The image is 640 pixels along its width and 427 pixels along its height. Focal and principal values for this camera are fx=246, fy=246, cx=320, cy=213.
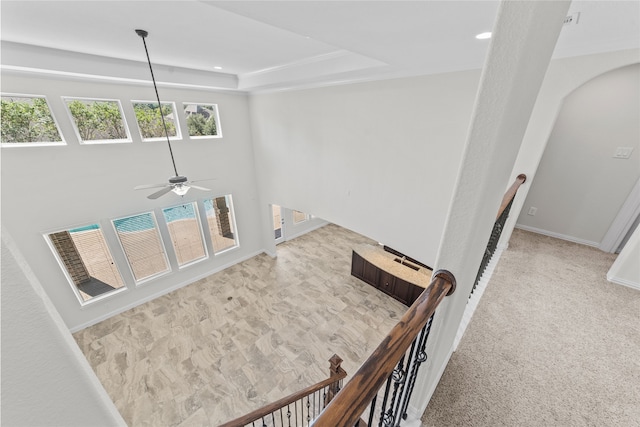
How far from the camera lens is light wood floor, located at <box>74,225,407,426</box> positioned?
13.0 ft

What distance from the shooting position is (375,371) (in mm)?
808

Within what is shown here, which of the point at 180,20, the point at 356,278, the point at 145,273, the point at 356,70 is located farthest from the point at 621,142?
the point at 145,273

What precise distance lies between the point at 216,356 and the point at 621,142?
734 cm

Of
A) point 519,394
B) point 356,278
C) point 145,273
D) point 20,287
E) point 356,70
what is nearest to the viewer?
point 20,287

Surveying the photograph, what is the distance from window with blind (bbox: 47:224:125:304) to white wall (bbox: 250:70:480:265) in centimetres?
403

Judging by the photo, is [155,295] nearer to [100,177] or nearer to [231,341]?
[231,341]

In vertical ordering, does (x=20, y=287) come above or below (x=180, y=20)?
below

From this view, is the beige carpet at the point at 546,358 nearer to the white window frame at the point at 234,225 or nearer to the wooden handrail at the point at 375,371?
the wooden handrail at the point at 375,371

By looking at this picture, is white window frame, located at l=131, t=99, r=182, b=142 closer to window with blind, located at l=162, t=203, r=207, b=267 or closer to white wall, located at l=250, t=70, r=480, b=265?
window with blind, located at l=162, t=203, r=207, b=267

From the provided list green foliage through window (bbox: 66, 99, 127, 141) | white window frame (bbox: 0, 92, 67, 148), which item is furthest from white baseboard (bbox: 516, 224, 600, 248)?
white window frame (bbox: 0, 92, 67, 148)

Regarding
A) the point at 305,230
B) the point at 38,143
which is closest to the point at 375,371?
the point at 38,143

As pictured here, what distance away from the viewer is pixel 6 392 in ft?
1.72

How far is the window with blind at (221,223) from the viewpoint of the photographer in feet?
21.0

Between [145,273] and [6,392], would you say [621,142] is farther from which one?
[145,273]
